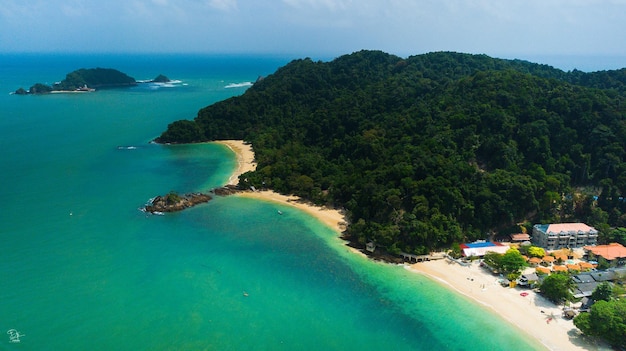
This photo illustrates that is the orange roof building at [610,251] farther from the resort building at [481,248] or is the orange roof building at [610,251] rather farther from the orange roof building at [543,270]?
the resort building at [481,248]

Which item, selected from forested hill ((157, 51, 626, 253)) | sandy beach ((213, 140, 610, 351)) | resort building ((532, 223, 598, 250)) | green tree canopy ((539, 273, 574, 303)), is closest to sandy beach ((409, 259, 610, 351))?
sandy beach ((213, 140, 610, 351))

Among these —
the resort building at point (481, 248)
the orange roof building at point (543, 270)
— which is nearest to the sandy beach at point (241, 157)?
the resort building at point (481, 248)

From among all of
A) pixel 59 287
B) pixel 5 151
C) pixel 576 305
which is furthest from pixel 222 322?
pixel 5 151

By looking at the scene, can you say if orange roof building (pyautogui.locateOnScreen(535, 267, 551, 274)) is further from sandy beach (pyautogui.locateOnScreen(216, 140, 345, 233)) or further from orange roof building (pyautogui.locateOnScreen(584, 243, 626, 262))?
sandy beach (pyautogui.locateOnScreen(216, 140, 345, 233))

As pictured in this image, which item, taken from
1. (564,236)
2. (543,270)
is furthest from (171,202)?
(564,236)

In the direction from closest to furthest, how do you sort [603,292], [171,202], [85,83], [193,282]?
[603,292]
[193,282]
[171,202]
[85,83]

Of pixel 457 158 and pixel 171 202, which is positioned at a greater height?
pixel 457 158

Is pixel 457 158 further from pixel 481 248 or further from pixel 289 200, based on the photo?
pixel 289 200
